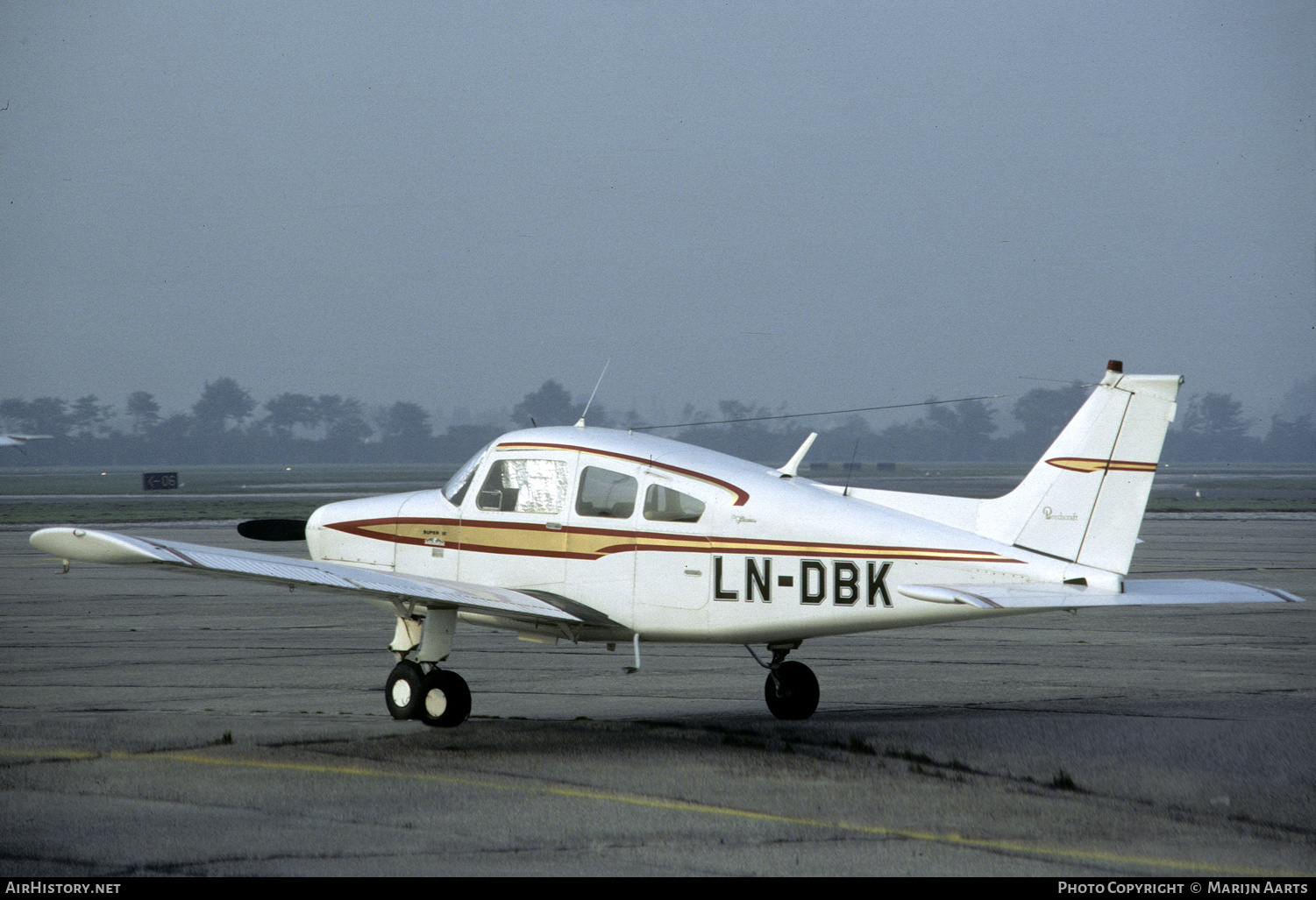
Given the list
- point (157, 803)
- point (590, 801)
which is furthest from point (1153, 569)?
point (157, 803)

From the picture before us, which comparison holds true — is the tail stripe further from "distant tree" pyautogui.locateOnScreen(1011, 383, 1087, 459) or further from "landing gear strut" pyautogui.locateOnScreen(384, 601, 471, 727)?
"distant tree" pyautogui.locateOnScreen(1011, 383, 1087, 459)

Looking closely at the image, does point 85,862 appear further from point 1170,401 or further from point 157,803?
point 1170,401

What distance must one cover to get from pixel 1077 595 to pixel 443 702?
5131 mm

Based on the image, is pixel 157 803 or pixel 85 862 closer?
pixel 85 862

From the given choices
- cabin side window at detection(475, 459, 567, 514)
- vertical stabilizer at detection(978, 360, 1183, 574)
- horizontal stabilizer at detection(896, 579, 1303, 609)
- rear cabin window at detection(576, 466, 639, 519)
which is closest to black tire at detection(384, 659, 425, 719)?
cabin side window at detection(475, 459, 567, 514)

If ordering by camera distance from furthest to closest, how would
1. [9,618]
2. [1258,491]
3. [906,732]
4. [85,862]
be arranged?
1. [1258,491]
2. [9,618]
3. [906,732]
4. [85,862]

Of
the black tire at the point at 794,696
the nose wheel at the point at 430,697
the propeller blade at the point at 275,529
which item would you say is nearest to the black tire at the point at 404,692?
the nose wheel at the point at 430,697

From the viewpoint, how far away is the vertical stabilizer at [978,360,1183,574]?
9.97 m

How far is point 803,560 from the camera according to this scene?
33.4 feet

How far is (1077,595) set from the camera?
9.35 m

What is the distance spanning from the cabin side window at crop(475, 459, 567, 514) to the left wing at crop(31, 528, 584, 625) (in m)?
0.75

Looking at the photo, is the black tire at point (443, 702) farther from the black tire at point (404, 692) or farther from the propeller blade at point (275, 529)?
the propeller blade at point (275, 529)

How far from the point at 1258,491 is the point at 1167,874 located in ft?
257
